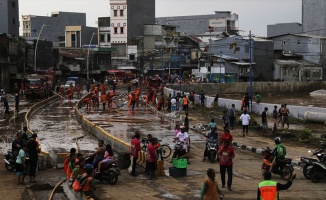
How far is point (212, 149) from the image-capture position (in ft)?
65.9

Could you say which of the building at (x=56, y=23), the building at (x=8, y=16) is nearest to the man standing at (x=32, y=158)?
the building at (x=8, y=16)

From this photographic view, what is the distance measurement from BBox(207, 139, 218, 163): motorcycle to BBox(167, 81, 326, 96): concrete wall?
4497 cm

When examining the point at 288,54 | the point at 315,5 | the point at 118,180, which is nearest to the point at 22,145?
the point at 118,180

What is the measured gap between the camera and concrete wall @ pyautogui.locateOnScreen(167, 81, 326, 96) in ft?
220

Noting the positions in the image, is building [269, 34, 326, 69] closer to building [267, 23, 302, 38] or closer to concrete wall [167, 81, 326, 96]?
concrete wall [167, 81, 326, 96]

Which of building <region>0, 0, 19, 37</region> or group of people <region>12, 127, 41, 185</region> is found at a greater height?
building <region>0, 0, 19, 37</region>

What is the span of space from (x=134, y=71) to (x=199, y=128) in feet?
222

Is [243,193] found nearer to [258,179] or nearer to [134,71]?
[258,179]

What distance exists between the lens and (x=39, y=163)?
62.6 feet

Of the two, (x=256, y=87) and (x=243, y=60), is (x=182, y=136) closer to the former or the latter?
(x=256, y=87)

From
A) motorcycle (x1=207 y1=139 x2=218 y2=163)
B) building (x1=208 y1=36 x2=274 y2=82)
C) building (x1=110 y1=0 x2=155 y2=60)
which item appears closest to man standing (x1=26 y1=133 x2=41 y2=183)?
motorcycle (x1=207 y1=139 x2=218 y2=163)

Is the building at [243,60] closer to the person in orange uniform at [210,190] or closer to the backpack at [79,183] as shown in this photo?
the backpack at [79,183]

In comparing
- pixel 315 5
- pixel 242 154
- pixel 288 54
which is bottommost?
pixel 242 154

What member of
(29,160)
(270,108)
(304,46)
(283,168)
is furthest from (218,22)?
(29,160)
